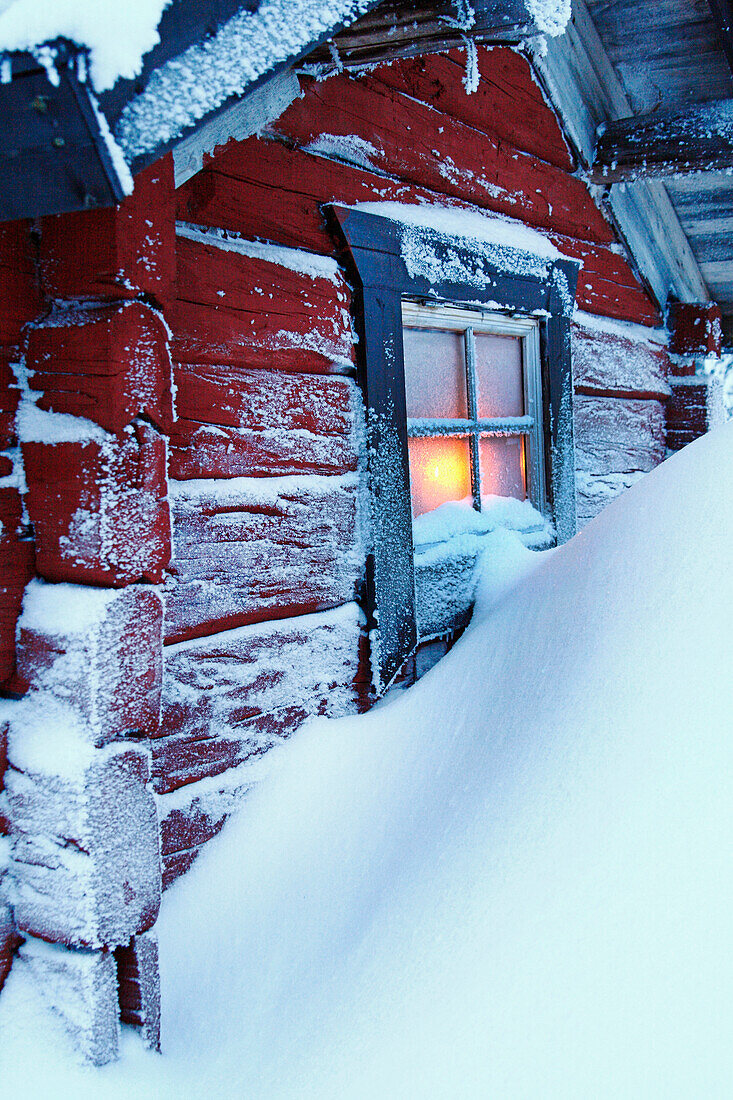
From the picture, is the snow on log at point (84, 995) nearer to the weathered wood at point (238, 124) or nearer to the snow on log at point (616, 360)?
the weathered wood at point (238, 124)

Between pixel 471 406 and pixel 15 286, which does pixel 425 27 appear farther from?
pixel 471 406

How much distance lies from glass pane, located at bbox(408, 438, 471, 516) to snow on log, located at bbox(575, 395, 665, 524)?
884 millimetres

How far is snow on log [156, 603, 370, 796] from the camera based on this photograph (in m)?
1.96

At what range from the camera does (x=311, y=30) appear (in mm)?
1240

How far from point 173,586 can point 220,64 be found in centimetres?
116

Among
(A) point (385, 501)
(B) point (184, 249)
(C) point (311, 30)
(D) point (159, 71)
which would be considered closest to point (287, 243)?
(B) point (184, 249)

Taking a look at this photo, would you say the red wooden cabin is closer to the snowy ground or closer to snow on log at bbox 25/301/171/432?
snow on log at bbox 25/301/171/432

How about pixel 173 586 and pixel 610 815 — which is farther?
pixel 173 586

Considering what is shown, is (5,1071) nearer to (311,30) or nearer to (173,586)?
(173,586)

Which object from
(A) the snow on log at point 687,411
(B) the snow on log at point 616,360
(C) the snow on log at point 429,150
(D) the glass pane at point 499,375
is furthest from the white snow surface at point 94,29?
(A) the snow on log at point 687,411

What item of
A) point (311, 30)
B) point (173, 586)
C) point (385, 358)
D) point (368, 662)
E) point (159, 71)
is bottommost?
point (368, 662)

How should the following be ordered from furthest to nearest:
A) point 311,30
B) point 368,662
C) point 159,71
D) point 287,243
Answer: point 368,662 → point 287,243 → point 311,30 → point 159,71

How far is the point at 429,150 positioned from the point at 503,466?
1.26 metres

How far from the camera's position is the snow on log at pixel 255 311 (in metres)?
1.97
